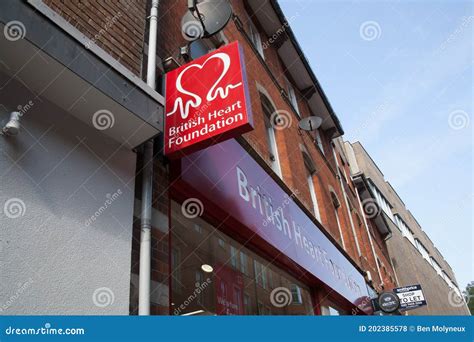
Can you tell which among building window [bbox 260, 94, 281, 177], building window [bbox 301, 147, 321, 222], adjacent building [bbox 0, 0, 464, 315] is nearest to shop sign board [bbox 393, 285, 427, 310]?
building window [bbox 301, 147, 321, 222]

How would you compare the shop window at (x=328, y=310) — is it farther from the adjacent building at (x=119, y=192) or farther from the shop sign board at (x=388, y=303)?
the shop sign board at (x=388, y=303)

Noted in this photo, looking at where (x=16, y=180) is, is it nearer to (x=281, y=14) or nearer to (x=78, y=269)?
(x=78, y=269)

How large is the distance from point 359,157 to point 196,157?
2985cm

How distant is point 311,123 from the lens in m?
10.7

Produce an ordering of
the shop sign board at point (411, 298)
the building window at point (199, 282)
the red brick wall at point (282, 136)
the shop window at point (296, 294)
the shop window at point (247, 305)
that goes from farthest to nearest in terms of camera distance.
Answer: the shop sign board at point (411, 298) → the shop window at point (296, 294) → the red brick wall at point (282, 136) → the shop window at point (247, 305) → the building window at point (199, 282)

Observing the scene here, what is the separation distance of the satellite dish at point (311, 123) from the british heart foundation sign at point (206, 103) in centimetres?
663

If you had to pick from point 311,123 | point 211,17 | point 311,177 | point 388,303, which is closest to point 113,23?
point 211,17

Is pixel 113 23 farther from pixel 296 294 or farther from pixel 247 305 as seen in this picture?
pixel 296 294

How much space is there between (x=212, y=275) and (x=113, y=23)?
3.22 m

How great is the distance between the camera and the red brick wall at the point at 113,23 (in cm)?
375

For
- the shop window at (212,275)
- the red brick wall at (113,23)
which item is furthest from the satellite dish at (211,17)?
the shop window at (212,275)
